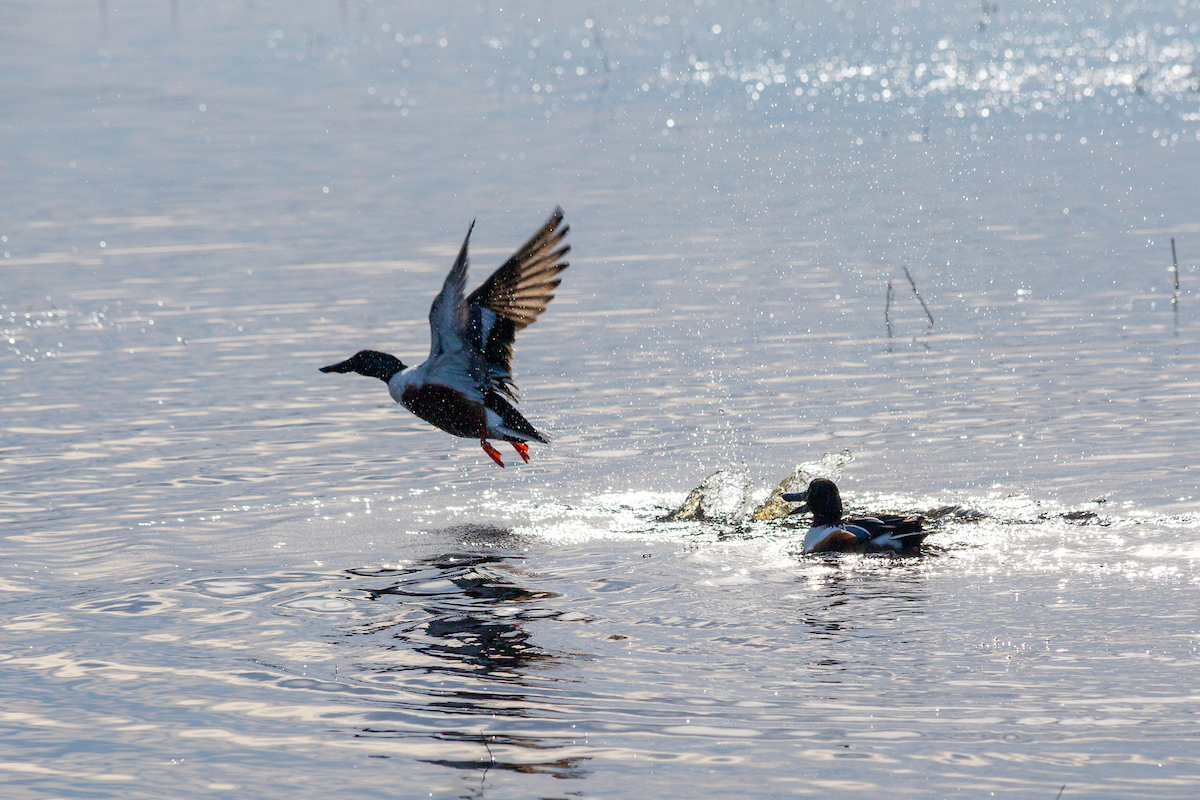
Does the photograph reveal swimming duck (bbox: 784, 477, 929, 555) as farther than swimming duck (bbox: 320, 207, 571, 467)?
No

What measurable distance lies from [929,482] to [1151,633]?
295cm

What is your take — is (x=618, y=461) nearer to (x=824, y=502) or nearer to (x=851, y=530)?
(x=824, y=502)

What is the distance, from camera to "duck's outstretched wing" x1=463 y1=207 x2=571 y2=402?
371 inches

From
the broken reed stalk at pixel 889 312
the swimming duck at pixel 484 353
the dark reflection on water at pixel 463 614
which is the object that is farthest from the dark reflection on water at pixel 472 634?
the broken reed stalk at pixel 889 312

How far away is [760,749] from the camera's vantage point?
5945mm

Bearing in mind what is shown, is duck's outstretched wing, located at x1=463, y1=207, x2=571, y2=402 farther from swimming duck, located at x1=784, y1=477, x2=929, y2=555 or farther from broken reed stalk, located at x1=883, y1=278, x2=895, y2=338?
broken reed stalk, located at x1=883, y1=278, x2=895, y2=338

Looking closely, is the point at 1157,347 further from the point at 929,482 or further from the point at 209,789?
the point at 209,789

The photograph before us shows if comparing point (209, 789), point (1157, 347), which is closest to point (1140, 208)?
point (1157, 347)

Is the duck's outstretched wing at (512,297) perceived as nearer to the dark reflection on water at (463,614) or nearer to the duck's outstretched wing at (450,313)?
the duck's outstretched wing at (450,313)

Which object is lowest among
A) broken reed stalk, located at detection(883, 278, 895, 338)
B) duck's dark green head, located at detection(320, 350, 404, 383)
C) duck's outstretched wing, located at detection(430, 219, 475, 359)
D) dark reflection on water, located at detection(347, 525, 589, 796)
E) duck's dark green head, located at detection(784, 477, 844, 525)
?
dark reflection on water, located at detection(347, 525, 589, 796)

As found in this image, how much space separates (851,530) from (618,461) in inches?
94.5

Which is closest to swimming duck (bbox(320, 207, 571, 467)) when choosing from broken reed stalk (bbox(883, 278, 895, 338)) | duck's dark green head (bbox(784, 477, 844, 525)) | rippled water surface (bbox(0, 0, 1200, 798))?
rippled water surface (bbox(0, 0, 1200, 798))

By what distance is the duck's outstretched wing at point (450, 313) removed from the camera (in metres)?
8.82

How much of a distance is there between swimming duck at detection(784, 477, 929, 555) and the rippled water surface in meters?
0.15
